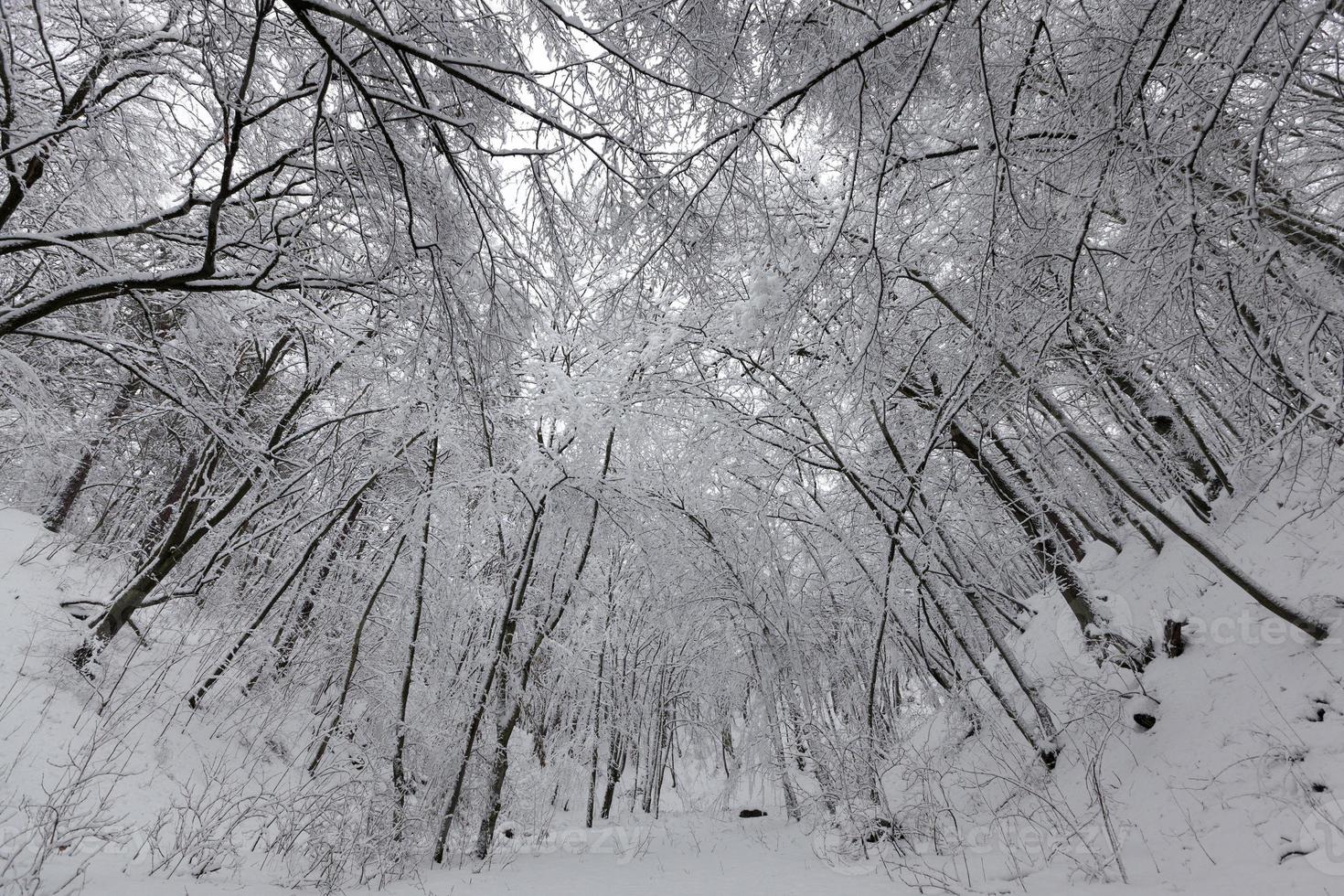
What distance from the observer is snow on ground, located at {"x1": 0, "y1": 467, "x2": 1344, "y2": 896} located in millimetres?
3004

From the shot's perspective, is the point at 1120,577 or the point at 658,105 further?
the point at 1120,577

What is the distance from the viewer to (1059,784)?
4625 millimetres

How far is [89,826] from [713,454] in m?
4.86

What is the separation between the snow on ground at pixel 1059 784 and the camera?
300cm

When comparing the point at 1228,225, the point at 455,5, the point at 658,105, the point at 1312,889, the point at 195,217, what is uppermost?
Result: the point at 195,217

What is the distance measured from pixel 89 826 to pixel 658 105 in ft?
14.6

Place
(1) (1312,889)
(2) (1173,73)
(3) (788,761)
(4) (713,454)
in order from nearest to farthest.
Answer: (1) (1312,889) → (2) (1173,73) → (4) (713,454) → (3) (788,761)

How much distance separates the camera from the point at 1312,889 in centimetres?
238

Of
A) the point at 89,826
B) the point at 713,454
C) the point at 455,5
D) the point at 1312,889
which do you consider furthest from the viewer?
the point at 713,454

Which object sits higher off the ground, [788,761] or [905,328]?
[905,328]

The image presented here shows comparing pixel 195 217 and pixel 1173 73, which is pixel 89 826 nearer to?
pixel 195 217

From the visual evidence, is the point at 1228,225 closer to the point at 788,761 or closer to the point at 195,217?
the point at 788,761

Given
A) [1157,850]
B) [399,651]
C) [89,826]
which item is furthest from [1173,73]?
[399,651]

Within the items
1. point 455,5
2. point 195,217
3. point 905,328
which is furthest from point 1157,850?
point 195,217
